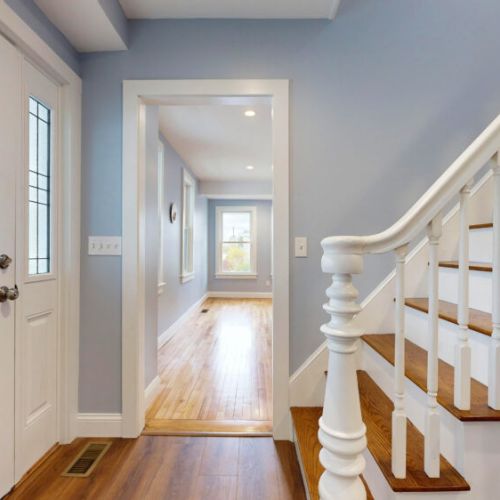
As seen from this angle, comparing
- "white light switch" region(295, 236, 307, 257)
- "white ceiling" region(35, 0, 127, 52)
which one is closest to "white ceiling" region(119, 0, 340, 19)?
"white ceiling" region(35, 0, 127, 52)

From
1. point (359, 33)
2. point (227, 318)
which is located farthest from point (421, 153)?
point (227, 318)

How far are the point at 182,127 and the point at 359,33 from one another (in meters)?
2.19

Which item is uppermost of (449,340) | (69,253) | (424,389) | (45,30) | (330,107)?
(45,30)

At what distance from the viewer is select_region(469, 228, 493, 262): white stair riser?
159cm

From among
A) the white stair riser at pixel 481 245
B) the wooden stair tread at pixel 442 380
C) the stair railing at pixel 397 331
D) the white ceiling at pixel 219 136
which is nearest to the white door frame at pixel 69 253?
the white ceiling at pixel 219 136

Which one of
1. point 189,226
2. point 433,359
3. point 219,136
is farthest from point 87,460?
point 189,226

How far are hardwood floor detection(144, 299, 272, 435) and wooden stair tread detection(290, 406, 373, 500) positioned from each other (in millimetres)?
293

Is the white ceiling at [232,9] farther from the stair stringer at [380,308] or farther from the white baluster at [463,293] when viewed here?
the white baluster at [463,293]

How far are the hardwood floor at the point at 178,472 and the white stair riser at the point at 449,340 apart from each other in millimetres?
900

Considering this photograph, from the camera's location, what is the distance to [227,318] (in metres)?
5.30

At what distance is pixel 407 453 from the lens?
1096 mm

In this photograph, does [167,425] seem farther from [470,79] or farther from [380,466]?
[470,79]

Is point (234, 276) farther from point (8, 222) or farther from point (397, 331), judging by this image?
point (397, 331)

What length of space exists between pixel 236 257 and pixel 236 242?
35cm
